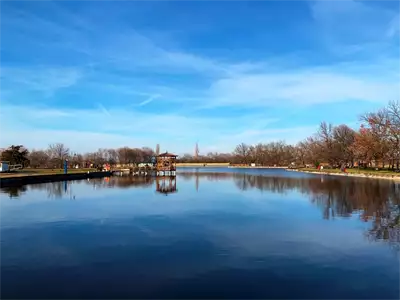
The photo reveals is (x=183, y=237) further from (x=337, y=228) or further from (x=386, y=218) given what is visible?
(x=386, y=218)

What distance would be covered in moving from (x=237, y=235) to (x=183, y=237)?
1459mm

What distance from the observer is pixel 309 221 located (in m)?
11.6

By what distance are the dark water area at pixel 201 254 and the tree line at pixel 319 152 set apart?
31551mm

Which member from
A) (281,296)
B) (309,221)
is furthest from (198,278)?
(309,221)

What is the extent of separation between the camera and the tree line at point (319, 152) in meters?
42.2

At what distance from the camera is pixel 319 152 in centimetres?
6500

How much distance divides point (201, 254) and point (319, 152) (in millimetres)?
61426

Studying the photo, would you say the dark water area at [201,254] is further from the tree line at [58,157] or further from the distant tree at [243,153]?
the distant tree at [243,153]

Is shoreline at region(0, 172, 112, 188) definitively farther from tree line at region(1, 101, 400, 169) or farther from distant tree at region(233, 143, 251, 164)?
distant tree at region(233, 143, 251, 164)

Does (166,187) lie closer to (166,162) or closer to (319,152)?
(166,162)

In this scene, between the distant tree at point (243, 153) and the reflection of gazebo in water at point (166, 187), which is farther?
the distant tree at point (243, 153)

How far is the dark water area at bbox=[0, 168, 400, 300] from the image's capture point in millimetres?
5621

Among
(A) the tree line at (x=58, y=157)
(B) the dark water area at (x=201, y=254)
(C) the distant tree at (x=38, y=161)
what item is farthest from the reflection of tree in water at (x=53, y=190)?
(C) the distant tree at (x=38, y=161)

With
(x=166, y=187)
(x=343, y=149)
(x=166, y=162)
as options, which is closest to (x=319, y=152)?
(x=343, y=149)
